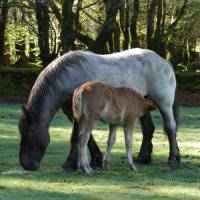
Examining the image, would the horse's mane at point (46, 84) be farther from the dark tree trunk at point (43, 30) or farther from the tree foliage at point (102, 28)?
the dark tree trunk at point (43, 30)

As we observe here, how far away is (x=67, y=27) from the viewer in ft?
120

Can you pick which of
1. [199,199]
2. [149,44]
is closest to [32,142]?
[199,199]

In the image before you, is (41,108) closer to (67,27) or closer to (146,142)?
(146,142)

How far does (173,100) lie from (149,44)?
2815 centimetres

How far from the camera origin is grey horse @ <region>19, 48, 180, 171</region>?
425 inches

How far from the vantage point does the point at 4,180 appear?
9.81 m

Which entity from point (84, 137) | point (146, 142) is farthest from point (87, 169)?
point (146, 142)

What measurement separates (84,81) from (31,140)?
1.49 meters

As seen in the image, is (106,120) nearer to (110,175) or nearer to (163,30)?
(110,175)

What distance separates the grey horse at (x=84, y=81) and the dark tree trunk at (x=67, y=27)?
2320 cm

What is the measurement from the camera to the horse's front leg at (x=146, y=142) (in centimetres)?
1285

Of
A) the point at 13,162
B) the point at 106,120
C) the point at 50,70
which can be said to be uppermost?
the point at 50,70

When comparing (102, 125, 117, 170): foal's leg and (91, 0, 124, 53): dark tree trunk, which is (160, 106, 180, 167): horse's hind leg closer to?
(102, 125, 117, 170): foal's leg

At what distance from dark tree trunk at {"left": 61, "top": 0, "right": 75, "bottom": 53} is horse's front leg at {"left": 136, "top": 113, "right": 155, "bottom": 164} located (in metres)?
22.9
